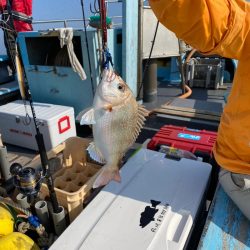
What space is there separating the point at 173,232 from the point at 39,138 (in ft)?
4.15

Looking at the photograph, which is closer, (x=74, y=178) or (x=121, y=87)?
(x=121, y=87)

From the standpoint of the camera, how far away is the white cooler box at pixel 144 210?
154cm

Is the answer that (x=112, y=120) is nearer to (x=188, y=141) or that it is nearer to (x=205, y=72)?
(x=188, y=141)

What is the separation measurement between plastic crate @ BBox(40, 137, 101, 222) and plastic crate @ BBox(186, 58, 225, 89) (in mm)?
3978

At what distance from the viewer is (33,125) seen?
3631 millimetres

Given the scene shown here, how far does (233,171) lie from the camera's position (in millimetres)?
1780

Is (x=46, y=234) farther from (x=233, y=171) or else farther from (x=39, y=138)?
(x=233, y=171)

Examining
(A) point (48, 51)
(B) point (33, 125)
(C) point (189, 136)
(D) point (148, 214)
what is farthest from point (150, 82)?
(D) point (148, 214)

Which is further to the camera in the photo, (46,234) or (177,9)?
(46,234)

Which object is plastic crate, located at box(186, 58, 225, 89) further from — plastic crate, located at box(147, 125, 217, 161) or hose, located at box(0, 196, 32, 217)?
hose, located at box(0, 196, 32, 217)

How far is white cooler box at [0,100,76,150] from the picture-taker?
3543mm

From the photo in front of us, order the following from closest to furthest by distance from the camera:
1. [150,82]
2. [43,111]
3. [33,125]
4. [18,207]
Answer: [18,207]
[33,125]
[43,111]
[150,82]

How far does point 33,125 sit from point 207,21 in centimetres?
300

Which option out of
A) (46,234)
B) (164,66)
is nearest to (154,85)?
(164,66)
